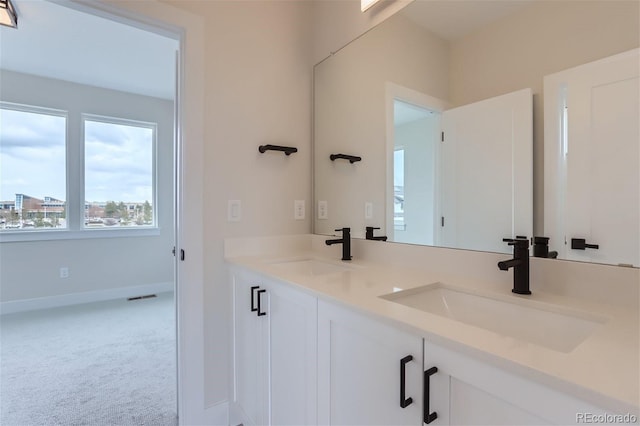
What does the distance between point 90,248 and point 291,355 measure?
392 cm

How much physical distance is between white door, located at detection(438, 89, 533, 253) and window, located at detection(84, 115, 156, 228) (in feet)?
13.7

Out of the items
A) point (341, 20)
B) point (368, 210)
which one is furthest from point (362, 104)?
point (368, 210)

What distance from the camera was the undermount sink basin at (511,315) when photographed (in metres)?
0.83

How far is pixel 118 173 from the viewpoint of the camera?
4117mm

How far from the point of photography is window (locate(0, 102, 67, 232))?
11.4 feet

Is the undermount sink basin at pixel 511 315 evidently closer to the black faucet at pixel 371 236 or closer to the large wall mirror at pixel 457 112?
the large wall mirror at pixel 457 112

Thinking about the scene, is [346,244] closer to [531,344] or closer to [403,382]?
[403,382]

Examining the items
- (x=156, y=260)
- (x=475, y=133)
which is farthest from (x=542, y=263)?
(x=156, y=260)

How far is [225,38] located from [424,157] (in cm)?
123

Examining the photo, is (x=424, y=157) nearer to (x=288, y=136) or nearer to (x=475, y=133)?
(x=475, y=133)

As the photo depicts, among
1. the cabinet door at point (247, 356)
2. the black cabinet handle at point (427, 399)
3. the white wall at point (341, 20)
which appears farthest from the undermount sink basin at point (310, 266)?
the white wall at point (341, 20)

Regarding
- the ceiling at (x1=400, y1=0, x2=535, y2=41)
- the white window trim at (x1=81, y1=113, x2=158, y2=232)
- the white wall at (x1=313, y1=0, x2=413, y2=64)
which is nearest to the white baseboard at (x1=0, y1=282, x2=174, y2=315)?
the white window trim at (x1=81, y1=113, x2=158, y2=232)

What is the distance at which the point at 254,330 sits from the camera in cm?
140

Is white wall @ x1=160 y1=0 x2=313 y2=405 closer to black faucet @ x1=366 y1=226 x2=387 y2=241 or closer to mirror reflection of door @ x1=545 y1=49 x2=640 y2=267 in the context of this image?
black faucet @ x1=366 y1=226 x2=387 y2=241
